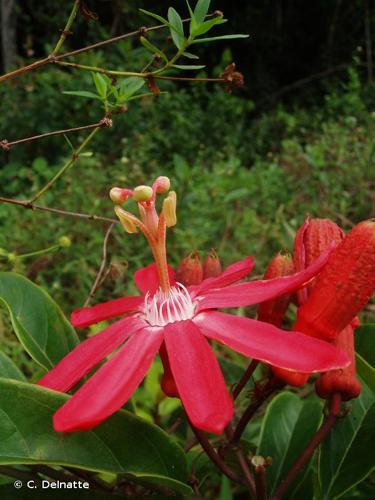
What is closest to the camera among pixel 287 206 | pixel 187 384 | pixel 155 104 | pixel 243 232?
pixel 187 384

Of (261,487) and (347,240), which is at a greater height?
(347,240)

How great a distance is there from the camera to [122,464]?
0.50 m

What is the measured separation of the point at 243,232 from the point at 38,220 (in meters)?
0.54

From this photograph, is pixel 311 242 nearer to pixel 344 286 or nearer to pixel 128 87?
pixel 344 286

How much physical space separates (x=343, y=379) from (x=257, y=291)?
0.30 ft

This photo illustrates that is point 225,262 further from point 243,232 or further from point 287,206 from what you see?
point 287,206

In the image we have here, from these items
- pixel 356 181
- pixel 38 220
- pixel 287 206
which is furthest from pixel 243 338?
pixel 356 181

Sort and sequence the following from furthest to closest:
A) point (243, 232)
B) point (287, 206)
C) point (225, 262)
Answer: point (287, 206) → point (243, 232) → point (225, 262)

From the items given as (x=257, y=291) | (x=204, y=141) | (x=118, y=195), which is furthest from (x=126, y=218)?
(x=204, y=141)

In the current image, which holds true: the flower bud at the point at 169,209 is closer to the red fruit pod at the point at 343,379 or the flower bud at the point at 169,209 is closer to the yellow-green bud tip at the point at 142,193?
the yellow-green bud tip at the point at 142,193

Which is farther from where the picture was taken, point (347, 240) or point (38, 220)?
point (38, 220)

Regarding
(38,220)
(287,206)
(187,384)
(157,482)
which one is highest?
(187,384)

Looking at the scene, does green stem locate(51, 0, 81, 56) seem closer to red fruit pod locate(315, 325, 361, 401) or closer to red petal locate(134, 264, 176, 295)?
red petal locate(134, 264, 176, 295)

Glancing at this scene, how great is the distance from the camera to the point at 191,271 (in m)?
0.60
